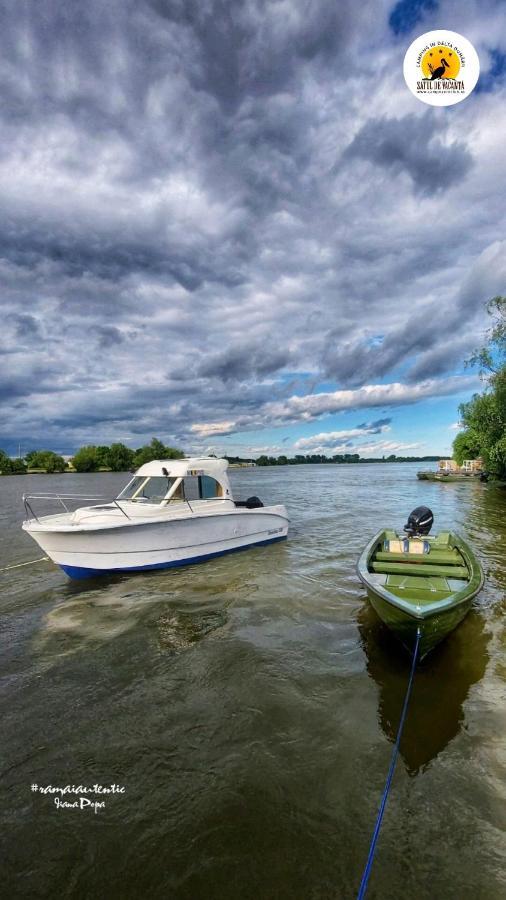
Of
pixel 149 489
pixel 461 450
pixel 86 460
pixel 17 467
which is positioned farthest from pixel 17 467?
pixel 149 489

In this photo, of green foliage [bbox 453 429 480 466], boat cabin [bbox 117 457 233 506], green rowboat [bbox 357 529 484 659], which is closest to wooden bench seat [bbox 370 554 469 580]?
green rowboat [bbox 357 529 484 659]

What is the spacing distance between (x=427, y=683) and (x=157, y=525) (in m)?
7.36

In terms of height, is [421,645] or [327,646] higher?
[421,645]

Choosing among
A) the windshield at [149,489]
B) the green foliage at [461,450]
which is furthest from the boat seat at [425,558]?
the green foliage at [461,450]

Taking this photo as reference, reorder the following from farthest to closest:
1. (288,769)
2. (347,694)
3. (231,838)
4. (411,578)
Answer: (411,578) < (347,694) < (288,769) < (231,838)

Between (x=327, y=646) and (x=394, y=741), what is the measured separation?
2.46 m

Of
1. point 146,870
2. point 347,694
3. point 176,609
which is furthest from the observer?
point 176,609

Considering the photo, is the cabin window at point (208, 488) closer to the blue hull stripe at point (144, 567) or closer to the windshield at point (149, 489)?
the windshield at point (149, 489)

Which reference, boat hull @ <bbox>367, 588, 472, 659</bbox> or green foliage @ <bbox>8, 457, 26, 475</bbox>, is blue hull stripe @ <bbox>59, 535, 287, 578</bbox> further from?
green foliage @ <bbox>8, 457, 26, 475</bbox>

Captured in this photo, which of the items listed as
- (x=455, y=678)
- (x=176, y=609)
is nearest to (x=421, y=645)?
(x=455, y=678)

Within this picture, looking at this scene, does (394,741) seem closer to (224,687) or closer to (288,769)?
(288,769)

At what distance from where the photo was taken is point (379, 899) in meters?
3.16

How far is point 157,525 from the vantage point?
11.1m

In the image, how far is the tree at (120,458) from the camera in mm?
124188
